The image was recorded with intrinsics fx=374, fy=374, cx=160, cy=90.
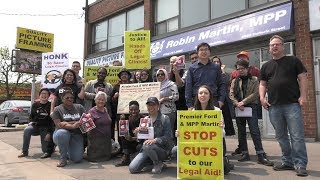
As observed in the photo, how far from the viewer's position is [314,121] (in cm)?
1009

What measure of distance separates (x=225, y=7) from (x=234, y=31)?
1375 mm

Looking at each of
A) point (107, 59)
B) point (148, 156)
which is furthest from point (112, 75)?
point (107, 59)

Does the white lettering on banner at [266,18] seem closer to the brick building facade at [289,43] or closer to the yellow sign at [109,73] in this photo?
the brick building facade at [289,43]

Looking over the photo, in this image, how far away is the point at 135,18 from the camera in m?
18.0

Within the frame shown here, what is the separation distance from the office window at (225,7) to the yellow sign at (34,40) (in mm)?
8400

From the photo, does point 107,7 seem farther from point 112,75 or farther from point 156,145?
point 156,145

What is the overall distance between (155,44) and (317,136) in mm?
7976

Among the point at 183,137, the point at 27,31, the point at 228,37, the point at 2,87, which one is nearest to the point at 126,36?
the point at 228,37

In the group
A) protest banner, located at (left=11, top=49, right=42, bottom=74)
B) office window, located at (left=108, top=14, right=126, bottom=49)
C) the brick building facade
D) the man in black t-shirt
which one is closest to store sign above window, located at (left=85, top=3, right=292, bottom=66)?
the brick building facade

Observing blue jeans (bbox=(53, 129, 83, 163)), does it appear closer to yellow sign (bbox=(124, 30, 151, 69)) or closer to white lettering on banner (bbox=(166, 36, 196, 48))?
yellow sign (bbox=(124, 30, 151, 69))

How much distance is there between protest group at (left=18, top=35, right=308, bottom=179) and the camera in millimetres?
5324

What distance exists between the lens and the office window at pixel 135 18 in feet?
57.5

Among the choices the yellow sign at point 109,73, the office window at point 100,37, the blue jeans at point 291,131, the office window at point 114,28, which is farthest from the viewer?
the office window at point 100,37

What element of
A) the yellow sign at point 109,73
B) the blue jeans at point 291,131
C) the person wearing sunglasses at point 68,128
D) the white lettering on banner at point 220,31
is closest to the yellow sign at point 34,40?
the white lettering on banner at point 220,31
